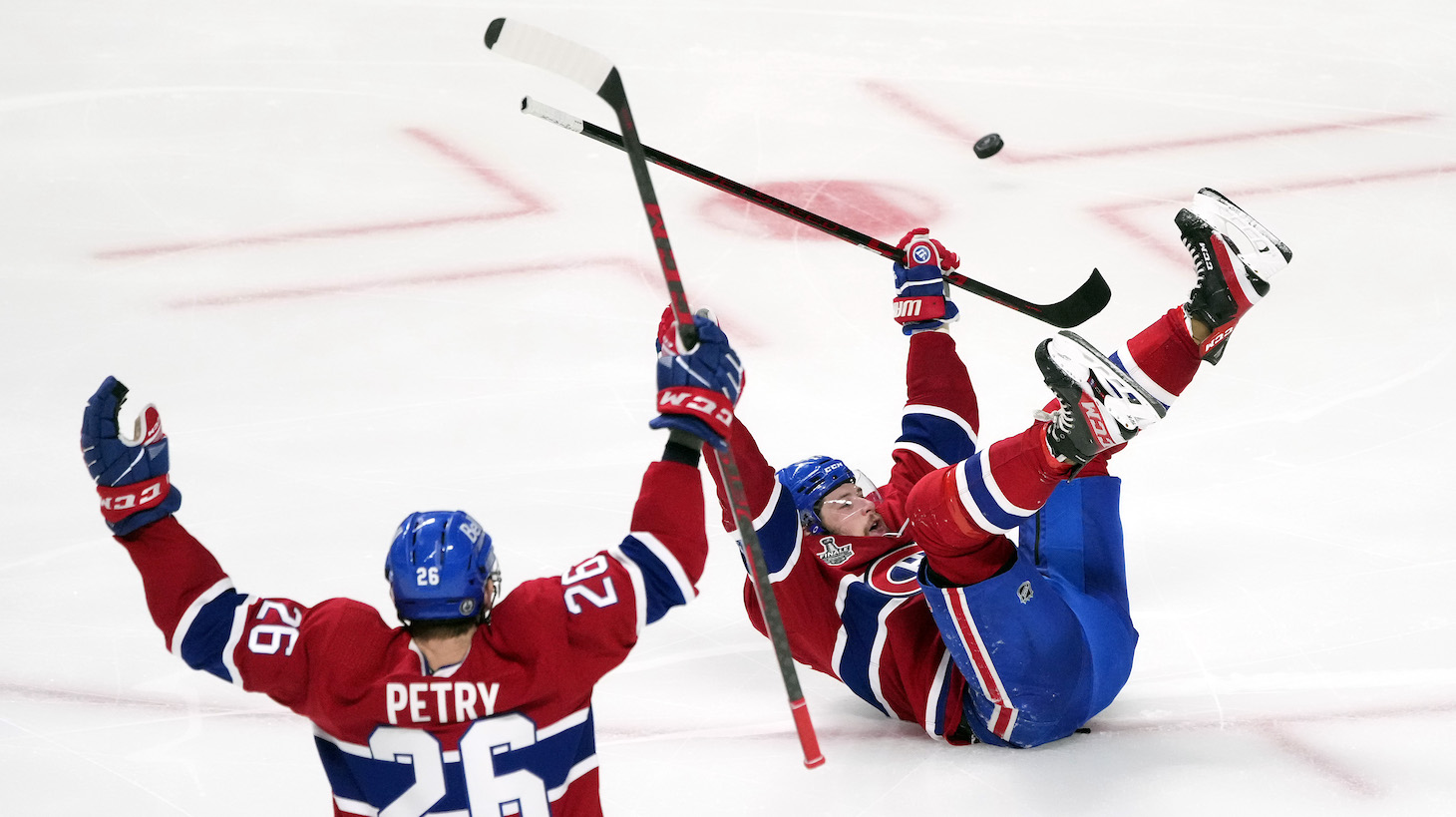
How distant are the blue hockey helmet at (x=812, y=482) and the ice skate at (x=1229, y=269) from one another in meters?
0.75

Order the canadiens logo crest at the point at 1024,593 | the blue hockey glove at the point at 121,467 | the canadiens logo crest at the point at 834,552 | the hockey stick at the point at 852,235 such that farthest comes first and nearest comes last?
1. the hockey stick at the point at 852,235
2. the canadiens logo crest at the point at 834,552
3. the canadiens logo crest at the point at 1024,593
4. the blue hockey glove at the point at 121,467

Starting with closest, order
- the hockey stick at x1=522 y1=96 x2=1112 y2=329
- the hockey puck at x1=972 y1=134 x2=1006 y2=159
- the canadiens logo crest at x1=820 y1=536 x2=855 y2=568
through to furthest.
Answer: the canadiens logo crest at x1=820 y1=536 x2=855 y2=568, the hockey stick at x1=522 y1=96 x2=1112 y2=329, the hockey puck at x1=972 y1=134 x2=1006 y2=159

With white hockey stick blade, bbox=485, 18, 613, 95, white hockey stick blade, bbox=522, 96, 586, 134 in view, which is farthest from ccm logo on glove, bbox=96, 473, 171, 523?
white hockey stick blade, bbox=522, 96, 586, 134

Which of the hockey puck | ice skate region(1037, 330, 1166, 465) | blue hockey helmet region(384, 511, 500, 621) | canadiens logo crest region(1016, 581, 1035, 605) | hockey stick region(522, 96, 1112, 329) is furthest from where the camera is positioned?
the hockey puck

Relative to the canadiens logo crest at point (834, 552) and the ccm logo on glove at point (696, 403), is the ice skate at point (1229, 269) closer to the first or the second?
the canadiens logo crest at point (834, 552)

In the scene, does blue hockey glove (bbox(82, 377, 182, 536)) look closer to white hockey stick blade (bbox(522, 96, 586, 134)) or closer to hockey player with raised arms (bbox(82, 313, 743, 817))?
hockey player with raised arms (bbox(82, 313, 743, 817))

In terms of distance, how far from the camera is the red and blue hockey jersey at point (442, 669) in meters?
2.07

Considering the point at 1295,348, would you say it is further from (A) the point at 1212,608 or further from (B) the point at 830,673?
(B) the point at 830,673

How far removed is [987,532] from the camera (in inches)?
105

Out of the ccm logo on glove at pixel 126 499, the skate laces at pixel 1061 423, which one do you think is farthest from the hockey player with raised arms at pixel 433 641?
the skate laces at pixel 1061 423

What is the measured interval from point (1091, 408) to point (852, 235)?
140 cm

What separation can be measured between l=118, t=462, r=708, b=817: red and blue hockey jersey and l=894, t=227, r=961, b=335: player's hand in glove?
5.06 ft

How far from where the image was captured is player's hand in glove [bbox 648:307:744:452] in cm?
226

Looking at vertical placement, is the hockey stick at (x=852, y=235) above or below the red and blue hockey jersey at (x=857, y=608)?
above
